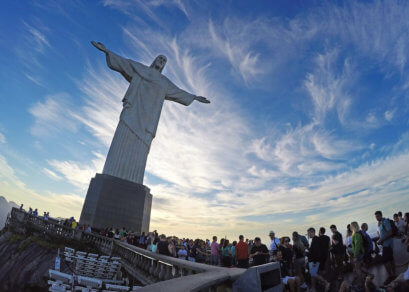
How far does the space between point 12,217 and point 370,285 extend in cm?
2537

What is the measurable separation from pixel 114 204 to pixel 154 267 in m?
13.0

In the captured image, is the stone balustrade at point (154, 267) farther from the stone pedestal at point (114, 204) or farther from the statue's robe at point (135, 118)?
the statue's robe at point (135, 118)

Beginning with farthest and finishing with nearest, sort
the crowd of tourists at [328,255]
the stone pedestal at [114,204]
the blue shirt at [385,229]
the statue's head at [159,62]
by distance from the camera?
the statue's head at [159,62] → the stone pedestal at [114,204] → the blue shirt at [385,229] → the crowd of tourists at [328,255]

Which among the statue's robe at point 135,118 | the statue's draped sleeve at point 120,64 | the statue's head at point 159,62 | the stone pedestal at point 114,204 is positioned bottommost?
the stone pedestal at point 114,204

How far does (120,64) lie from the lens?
22453 millimetres

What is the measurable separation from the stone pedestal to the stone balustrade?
2.45 metres

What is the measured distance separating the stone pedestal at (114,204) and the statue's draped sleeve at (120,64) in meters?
10.4

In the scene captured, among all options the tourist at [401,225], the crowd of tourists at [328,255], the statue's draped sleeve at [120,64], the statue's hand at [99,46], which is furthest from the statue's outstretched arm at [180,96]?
the tourist at [401,225]

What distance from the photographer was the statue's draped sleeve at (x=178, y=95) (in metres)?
25.4

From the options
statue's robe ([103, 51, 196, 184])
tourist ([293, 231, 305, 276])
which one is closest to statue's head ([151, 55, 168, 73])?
statue's robe ([103, 51, 196, 184])

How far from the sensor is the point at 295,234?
6926 millimetres

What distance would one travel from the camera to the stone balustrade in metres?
2.31

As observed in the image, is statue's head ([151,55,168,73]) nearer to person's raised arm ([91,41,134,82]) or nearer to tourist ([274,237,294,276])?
person's raised arm ([91,41,134,82])

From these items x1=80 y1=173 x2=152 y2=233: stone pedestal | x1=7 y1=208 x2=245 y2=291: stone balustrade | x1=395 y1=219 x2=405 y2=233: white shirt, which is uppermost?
x1=80 y1=173 x2=152 y2=233: stone pedestal
